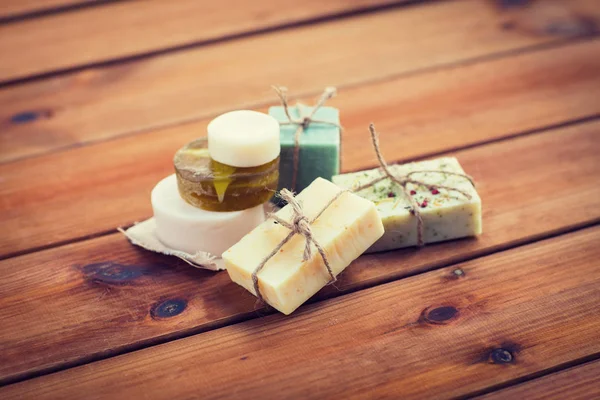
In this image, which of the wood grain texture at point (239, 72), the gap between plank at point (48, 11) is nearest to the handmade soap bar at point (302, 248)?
the wood grain texture at point (239, 72)

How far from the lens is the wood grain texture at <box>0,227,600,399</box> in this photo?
887 mm

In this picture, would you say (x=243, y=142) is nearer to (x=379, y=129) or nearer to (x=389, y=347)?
(x=389, y=347)

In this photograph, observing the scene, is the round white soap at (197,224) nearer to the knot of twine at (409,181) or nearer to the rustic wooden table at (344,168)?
the rustic wooden table at (344,168)

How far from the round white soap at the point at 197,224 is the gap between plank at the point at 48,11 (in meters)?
0.88

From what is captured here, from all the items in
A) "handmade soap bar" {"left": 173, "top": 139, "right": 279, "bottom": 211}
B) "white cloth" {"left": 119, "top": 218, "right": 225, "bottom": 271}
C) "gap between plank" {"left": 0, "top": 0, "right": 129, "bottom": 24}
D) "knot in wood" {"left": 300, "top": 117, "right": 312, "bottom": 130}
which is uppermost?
"gap between plank" {"left": 0, "top": 0, "right": 129, "bottom": 24}

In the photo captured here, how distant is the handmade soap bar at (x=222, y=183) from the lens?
100 centimetres

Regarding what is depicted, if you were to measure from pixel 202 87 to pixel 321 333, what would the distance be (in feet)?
2.30

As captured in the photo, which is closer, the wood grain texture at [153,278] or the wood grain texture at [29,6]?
the wood grain texture at [153,278]

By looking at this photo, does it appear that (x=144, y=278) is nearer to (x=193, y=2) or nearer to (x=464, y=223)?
(x=464, y=223)

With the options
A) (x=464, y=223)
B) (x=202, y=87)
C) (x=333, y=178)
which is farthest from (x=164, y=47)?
(x=464, y=223)

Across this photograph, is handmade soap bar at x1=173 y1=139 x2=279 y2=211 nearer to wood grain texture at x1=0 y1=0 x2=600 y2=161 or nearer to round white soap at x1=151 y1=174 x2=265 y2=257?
round white soap at x1=151 y1=174 x2=265 y2=257

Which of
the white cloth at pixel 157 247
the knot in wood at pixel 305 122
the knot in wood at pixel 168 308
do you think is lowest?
the knot in wood at pixel 168 308

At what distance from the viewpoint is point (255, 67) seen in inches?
61.6

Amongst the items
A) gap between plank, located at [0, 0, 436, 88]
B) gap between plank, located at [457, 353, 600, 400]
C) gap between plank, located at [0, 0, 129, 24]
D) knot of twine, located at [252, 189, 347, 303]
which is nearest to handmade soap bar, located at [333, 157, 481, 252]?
knot of twine, located at [252, 189, 347, 303]
